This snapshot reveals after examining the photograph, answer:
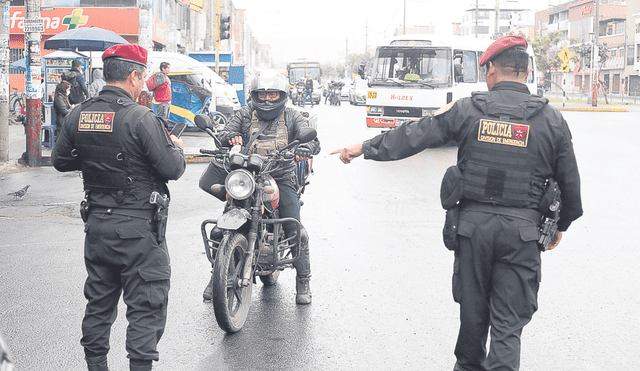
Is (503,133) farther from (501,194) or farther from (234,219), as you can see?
(234,219)

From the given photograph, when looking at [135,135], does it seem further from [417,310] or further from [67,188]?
[67,188]

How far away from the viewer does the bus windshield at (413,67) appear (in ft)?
58.9

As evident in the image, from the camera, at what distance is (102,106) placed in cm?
→ 372

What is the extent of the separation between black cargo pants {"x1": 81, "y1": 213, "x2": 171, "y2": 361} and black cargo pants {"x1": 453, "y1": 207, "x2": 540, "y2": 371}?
5.14 feet

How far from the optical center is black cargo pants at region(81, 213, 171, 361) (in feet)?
12.0

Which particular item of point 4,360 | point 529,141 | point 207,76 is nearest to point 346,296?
point 529,141

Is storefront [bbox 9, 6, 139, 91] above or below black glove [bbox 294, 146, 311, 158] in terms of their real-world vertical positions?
above

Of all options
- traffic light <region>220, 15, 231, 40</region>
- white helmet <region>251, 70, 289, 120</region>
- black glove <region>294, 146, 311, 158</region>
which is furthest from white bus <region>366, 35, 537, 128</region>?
black glove <region>294, 146, 311, 158</region>

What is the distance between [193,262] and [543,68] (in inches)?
2708

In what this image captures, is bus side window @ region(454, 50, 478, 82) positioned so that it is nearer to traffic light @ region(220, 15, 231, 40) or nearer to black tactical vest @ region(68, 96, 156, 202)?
traffic light @ region(220, 15, 231, 40)

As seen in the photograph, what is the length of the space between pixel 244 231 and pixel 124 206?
1439mm

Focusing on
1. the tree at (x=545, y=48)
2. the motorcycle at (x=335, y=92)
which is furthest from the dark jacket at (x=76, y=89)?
the tree at (x=545, y=48)

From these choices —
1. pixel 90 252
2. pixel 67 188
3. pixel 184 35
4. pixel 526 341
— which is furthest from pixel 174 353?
pixel 184 35

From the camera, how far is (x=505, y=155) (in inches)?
138
